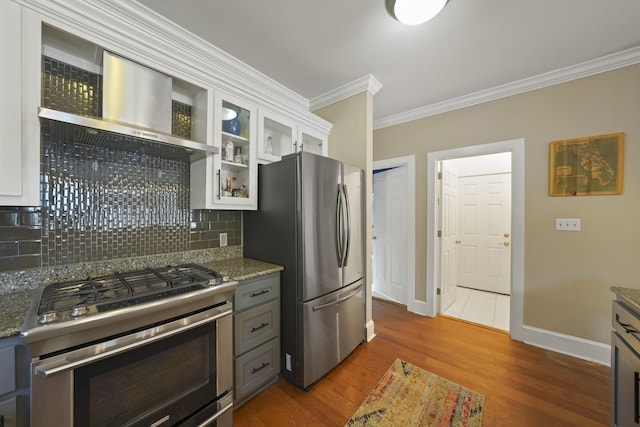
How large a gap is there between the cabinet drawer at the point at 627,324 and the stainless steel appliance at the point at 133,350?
198cm

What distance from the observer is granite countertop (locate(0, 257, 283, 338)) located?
2.86 feet

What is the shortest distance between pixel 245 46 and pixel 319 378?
2.71 meters

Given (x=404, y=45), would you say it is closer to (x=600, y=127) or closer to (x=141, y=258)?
(x=600, y=127)

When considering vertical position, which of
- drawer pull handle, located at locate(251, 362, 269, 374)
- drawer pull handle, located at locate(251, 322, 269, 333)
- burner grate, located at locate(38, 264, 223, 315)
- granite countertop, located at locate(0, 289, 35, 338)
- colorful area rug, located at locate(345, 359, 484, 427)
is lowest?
colorful area rug, located at locate(345, 359, 484, 427)

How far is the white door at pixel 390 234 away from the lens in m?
3.29

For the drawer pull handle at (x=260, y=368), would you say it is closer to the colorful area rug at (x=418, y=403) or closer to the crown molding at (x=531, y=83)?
the colorful area rug at (x=418, y=403)

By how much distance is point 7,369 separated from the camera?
2.76 feet

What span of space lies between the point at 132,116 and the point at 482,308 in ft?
14.3

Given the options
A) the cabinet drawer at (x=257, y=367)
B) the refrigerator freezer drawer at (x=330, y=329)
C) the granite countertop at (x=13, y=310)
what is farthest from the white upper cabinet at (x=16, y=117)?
the refrigerator freezer drawer at (x=330, y=329)

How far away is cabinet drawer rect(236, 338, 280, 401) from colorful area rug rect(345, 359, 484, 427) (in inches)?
24.9

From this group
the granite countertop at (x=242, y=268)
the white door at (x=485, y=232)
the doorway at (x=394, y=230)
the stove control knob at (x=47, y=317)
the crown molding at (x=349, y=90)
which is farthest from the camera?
the white door at (x=485, y=232)

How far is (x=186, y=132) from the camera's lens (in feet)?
6.21

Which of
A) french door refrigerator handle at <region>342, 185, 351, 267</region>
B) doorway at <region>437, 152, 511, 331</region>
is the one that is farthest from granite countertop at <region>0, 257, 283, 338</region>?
doorway at <region>437, 152, 511, 331</region>

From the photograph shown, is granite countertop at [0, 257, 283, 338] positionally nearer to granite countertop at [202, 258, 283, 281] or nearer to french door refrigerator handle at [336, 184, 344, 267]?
granite countertop at [202, 258, 283, 281]
